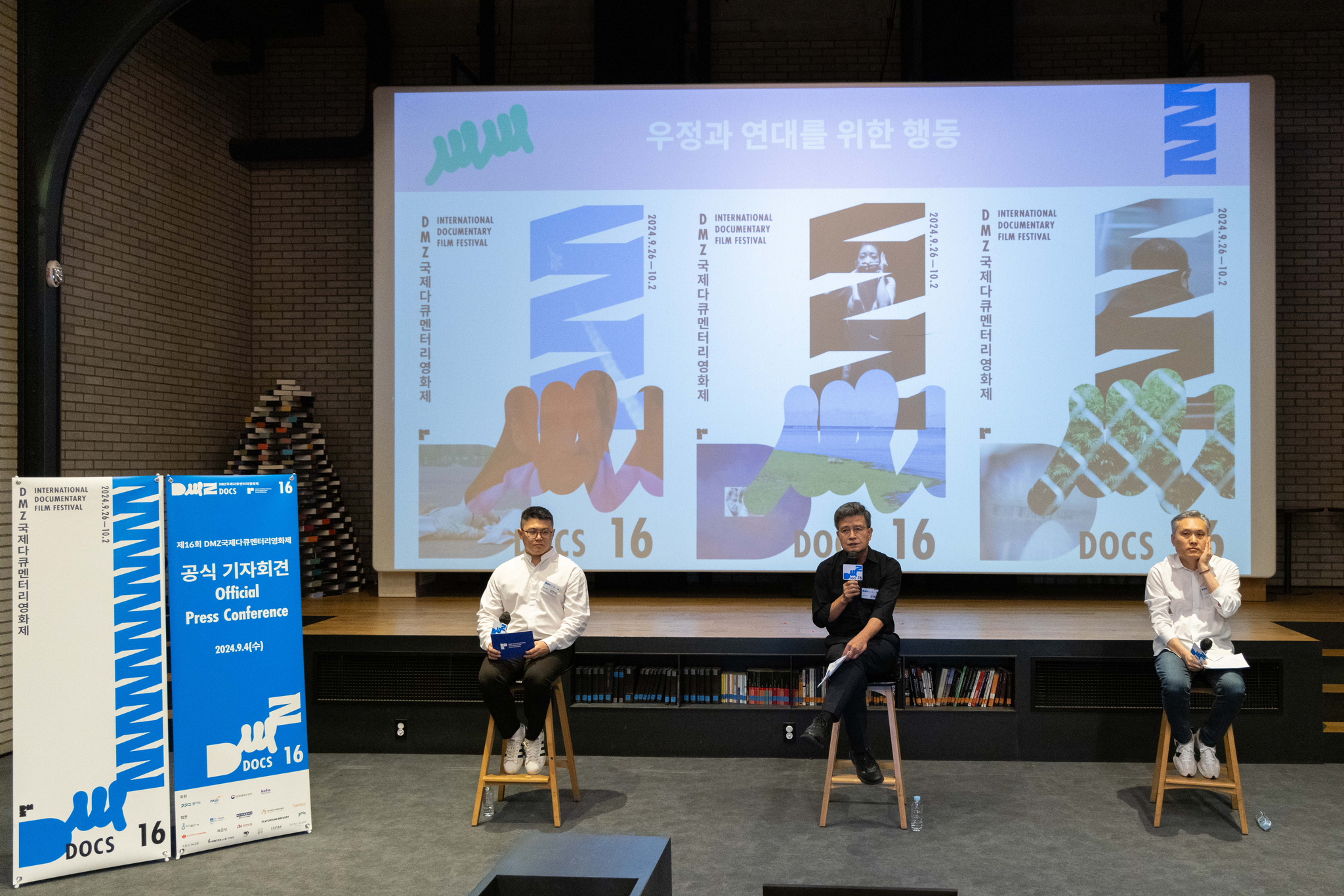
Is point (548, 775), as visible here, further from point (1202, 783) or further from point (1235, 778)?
point (1235, 778)

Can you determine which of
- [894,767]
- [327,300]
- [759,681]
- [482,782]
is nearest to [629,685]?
[759,681]

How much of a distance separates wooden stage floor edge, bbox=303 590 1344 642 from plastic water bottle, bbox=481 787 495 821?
1.06 metres

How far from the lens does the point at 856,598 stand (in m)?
4.16

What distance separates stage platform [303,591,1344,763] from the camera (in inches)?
183

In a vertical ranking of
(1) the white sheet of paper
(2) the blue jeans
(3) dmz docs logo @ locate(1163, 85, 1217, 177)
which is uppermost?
(3) dmz docs logo @ locate(1163, 85, 1217, 177)

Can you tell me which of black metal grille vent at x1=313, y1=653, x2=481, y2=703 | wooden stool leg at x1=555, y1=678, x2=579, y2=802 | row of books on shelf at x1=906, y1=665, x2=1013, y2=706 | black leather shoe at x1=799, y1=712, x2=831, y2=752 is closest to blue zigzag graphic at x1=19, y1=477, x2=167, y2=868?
black metal grille vent at x1=313, y1=653, x2=481, y2=703

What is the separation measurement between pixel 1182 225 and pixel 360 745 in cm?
585

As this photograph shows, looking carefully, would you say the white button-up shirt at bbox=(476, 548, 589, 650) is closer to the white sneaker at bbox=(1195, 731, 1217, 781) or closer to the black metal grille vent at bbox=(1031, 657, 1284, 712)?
the black metal grille vent at bbox=(1031, 657, 1284, 712)

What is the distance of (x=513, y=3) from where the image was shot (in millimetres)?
7152

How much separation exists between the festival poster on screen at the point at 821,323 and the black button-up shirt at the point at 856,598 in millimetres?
1710

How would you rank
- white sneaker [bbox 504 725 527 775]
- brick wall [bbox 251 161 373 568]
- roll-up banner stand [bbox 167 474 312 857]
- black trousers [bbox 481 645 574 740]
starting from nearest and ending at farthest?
1. roll-up banner stand [bbox 167 474 312 857]
2. black trousers [bbox 481 645 574 740]
3. white sneaker [bbox 504 725 527 775]
4. brick wall [bbox 251 161 373 568]

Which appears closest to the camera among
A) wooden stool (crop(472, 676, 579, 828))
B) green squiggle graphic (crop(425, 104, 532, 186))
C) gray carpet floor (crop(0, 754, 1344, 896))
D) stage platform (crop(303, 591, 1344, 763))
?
gray carpet floor (crop(0, 754, 1344, 896))

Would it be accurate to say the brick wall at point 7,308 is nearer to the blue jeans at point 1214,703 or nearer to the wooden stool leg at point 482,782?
the wooden stool leg at point 482,782

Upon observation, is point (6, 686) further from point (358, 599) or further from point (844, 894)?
point (844, 894)
